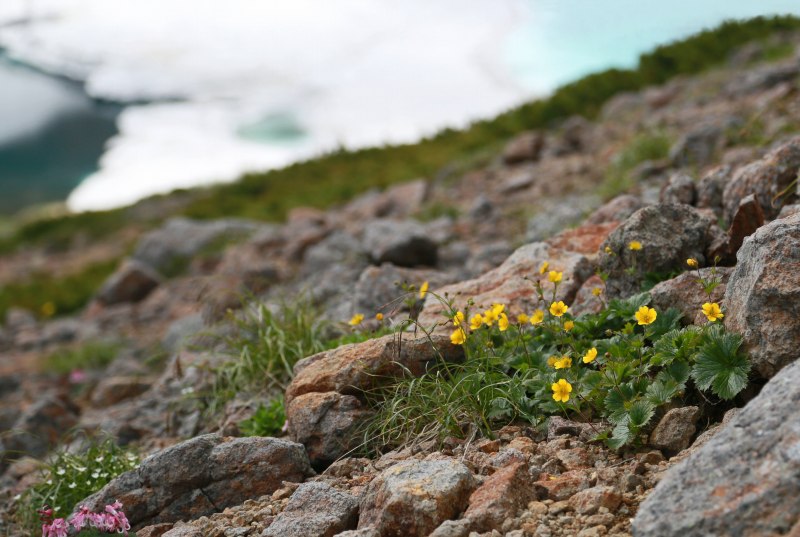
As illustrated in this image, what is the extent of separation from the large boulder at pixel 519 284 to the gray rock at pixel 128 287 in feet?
28.7

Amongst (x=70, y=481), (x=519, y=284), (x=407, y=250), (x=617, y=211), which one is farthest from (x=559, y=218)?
(x=70, y=481)

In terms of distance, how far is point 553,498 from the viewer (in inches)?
143

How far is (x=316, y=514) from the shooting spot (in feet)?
12.4

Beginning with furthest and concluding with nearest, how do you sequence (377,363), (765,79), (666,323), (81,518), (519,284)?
(765,79), (519,284), (377,363), (666,323), (81,518)

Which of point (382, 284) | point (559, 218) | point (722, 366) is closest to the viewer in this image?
point (722, 366)

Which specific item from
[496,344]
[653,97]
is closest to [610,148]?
[653,97]

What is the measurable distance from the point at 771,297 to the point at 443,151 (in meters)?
16.2

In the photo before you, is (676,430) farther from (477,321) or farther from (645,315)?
(477,321)

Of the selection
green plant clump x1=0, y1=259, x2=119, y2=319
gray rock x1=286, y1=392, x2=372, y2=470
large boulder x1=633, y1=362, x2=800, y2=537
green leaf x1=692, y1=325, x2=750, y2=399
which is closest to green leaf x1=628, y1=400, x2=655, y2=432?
green leaf x1=692, y1=325, x2=750, y2=399

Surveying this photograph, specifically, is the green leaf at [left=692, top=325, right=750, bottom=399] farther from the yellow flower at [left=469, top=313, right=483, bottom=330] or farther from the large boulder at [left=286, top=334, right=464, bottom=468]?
the large boulder at [left=286, top=334, right=464, bottom=468]

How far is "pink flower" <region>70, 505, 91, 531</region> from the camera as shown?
4.27 m

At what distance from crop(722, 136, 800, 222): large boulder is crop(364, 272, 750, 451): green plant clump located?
1323mm

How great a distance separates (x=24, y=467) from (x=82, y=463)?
143cm

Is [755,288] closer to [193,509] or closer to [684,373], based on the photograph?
[684,373]
